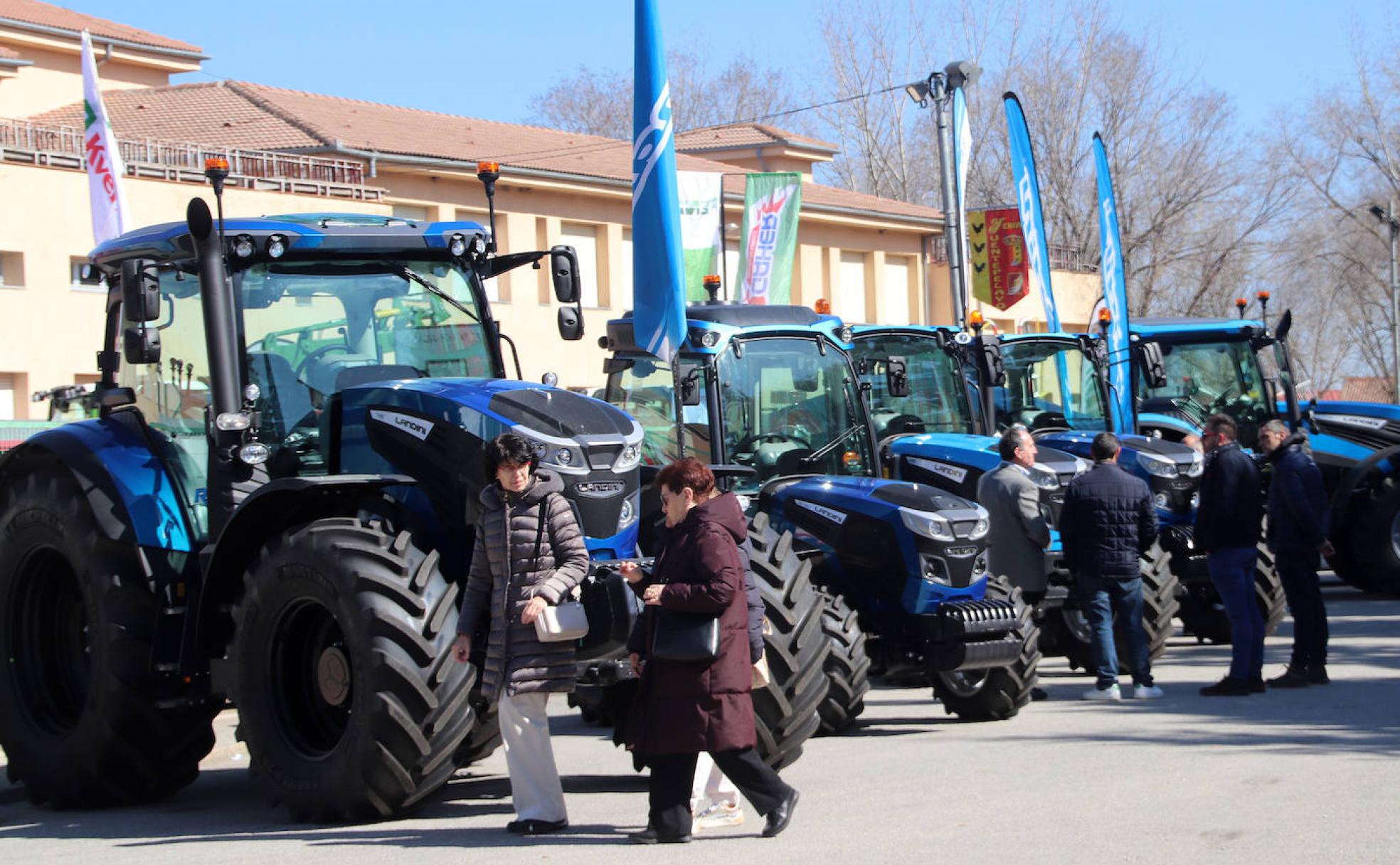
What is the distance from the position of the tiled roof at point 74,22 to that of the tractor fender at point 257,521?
32121 millimetres

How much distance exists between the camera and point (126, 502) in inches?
356

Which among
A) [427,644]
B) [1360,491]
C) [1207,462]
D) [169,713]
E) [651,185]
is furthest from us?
[1360,491]

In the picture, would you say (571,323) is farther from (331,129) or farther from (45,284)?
(331,129)

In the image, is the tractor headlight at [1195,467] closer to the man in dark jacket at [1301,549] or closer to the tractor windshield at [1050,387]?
the tractor windshield at [1050,387]

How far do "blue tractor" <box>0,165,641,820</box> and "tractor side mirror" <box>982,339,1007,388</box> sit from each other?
621 centimetres

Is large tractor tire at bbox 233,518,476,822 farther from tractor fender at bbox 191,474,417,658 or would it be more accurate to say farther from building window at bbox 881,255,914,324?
building window at bbox 881,255,914,324

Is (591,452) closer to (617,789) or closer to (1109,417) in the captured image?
(617,789)

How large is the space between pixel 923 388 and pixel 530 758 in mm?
8427

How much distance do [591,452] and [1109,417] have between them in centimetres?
957

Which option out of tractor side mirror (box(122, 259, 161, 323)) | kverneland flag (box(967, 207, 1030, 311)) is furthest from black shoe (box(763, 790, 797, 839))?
kverneland flag (box(967, 207, 1030, 311))

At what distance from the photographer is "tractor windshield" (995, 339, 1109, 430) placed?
665 inches

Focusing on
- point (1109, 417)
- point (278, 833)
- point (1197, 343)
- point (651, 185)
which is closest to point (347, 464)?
point (278, 833)

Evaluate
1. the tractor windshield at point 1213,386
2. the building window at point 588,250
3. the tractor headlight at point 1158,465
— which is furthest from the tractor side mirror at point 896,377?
the building window at point 588,250

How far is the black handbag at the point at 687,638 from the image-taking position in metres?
7.44
